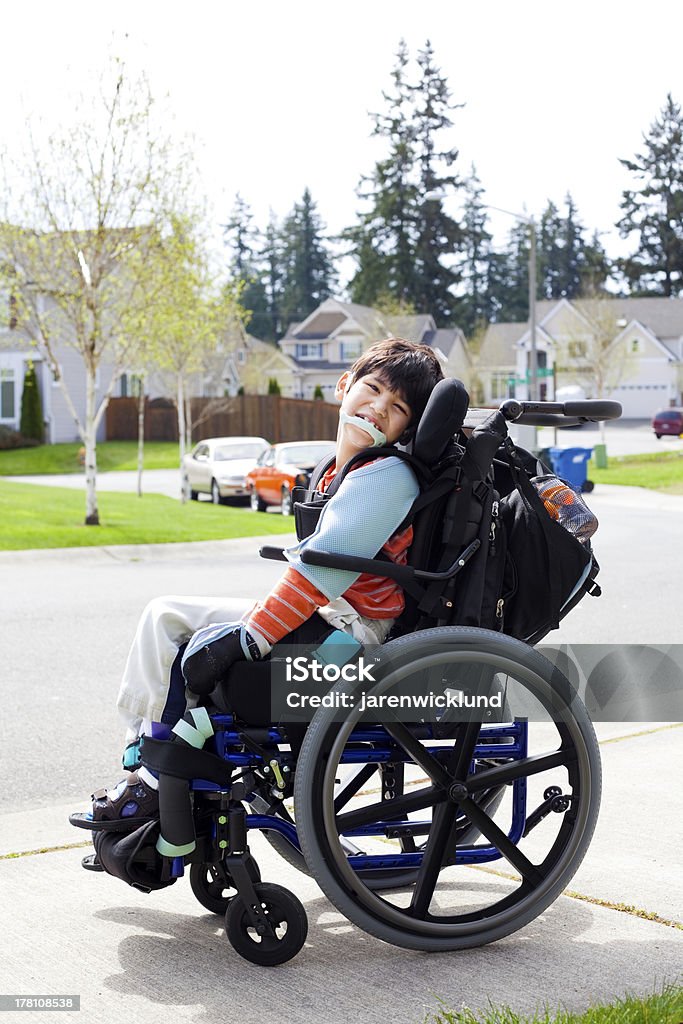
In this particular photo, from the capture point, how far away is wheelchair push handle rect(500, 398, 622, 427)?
11.8 feet

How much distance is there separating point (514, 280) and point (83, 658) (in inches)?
4084

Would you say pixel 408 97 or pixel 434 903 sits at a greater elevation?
pixel 408 97

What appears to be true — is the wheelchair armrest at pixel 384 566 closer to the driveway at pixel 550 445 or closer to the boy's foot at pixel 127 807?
the boy's foot at pixel 127 807

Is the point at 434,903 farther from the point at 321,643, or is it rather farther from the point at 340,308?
the point at 340,308

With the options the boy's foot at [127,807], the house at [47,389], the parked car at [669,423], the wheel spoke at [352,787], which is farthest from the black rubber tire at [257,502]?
the parked car at [669,423]

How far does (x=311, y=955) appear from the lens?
3188 millimetres

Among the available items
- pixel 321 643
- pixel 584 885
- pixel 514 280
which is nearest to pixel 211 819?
pixel 321 643

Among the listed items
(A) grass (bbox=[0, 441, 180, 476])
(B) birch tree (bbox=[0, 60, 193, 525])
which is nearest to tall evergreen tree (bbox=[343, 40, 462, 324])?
(A) grass (bbox=[0, 441, 180, 476])

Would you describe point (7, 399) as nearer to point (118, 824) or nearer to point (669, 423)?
point (669, 423)

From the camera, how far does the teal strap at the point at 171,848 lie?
3182 mm

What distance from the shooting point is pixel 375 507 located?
10.4 feet

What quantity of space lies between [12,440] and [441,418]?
4664 cm

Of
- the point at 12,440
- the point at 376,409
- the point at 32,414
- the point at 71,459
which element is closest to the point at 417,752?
the point at 376,409

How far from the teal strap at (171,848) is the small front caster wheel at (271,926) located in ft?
0.59
